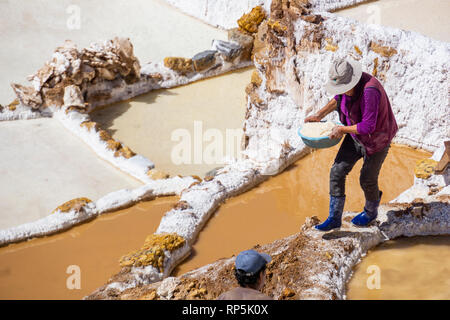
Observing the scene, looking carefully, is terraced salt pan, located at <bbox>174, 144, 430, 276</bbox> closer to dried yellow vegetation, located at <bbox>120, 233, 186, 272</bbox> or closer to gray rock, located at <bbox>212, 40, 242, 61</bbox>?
dried yellow vegetation, located at <bbox>120, 233, 186, 272</bbox>

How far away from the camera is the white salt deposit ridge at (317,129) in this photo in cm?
378

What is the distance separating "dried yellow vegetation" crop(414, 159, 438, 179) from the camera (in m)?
4.86

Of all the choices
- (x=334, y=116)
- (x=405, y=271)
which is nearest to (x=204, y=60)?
(x=334, y=116)

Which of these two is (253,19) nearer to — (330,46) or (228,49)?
(228,49)

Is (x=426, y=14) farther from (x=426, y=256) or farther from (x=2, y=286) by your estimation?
(x=2, y=286)

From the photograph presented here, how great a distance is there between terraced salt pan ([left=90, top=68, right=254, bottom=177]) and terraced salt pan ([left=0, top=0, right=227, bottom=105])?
1.09 meters

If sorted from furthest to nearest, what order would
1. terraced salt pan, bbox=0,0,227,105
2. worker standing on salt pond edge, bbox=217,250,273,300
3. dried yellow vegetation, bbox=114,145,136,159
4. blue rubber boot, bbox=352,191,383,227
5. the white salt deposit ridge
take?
terraced salt pan, bbox=0,0,227,105 → dried yellow vegetation, bbox=114,145,136,159 → blue rubber boot, bbox=352,191,383,227 → the white salt deposit ridge → worker standing on salt pond edge, bbox=217,250,273,300

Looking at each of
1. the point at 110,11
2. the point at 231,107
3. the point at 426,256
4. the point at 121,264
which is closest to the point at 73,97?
the point at 231,107

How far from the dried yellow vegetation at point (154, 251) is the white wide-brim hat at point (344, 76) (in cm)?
194

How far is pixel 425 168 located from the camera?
493cm

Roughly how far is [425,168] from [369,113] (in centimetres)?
185

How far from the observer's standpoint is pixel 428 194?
15.1 feet

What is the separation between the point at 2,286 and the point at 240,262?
2.69m

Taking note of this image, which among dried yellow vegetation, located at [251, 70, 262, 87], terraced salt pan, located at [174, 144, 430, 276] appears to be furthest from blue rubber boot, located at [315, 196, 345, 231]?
dried yellow vegetation, located at [251, 70, 262, 87]
